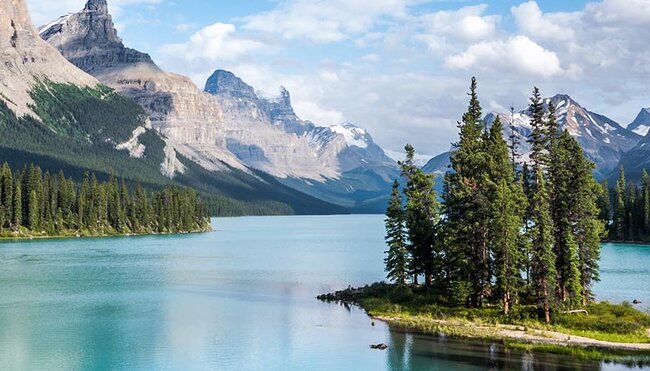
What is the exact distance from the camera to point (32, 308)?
85.1 m

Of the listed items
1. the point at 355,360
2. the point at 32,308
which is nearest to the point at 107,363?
the point at 355,360

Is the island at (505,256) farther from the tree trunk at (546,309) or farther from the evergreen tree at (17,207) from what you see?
the evergreen tree at (17,207)

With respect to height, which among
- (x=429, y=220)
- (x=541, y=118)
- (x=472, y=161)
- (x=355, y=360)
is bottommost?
(x=355, y=360)

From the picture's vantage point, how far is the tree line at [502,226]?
73.4 m

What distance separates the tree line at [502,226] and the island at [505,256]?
0.12m

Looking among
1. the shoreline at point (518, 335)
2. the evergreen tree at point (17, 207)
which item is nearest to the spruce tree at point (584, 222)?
the shoreline at point (518, 335)

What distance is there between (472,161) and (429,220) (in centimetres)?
1074

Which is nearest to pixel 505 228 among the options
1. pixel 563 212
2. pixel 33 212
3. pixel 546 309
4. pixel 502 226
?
pixel 502 226

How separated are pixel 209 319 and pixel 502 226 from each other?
33.5 m

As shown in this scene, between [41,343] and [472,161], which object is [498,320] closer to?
[472,161]

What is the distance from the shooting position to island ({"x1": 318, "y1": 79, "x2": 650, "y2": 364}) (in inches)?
2719

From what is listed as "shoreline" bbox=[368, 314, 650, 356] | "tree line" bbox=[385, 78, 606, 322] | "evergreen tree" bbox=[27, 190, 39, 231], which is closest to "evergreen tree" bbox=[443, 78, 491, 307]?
"tree line" bbox=[385, 78, 606, 322]

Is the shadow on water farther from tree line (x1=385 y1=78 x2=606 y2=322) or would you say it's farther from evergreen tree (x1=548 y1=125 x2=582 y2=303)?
evergreen tree (x1=548 y1=125 x2=582 y2=303)

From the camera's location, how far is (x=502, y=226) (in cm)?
7344
